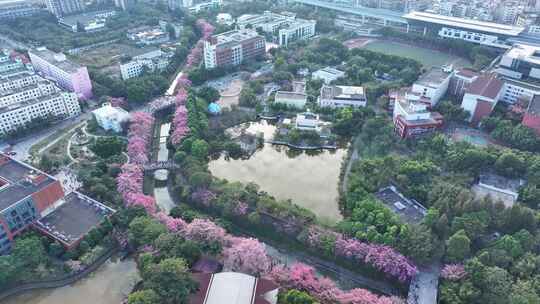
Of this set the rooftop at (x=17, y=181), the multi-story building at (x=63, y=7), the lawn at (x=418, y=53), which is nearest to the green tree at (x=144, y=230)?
the rooftop at (x=17, y=181)

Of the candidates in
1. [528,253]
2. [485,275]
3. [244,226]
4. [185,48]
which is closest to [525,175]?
[528,253]

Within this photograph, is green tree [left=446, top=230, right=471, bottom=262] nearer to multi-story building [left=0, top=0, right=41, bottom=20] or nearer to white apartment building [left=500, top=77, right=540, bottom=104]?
white apartment building [left=500, top=77, right=540, bottom=104]

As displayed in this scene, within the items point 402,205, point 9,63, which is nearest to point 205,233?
point 402,205

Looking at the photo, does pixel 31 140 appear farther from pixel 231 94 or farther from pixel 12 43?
pixel 12 43

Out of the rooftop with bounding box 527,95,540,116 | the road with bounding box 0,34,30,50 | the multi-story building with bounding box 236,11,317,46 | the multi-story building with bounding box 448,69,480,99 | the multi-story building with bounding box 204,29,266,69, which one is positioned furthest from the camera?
Answer: the multi-story building with bounding box 236,11,317,46

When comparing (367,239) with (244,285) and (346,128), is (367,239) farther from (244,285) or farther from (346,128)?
(346,128)

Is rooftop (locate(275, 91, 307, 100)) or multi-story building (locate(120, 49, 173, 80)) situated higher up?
multi-story building (locate(120, 49, 173, 80))

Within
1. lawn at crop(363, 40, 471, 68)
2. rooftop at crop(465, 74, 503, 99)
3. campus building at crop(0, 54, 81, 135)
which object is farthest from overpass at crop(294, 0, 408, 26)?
campus building at crop(0, 54, 81, 135)
